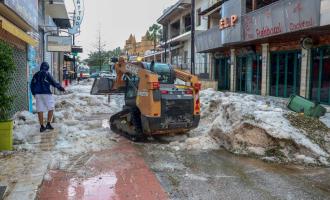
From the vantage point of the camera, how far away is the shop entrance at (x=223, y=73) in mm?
25672

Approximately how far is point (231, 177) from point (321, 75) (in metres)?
10.9

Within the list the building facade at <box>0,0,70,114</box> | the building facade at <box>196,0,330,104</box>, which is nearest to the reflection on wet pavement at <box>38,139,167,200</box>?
the building facade at <box>0,0,70,114</box>

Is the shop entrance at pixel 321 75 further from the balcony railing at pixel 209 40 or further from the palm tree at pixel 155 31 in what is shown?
the palm tree at pixel 155 31

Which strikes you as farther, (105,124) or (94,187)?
(105,124)

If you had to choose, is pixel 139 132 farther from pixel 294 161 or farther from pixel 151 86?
pixel 294 161

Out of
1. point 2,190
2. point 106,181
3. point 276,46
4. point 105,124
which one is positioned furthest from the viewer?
point 276,46

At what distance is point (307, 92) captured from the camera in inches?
633

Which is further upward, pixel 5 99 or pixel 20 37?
pixel 20 37

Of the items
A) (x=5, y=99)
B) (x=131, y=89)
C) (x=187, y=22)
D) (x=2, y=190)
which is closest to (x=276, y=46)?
(x=131, y=89)

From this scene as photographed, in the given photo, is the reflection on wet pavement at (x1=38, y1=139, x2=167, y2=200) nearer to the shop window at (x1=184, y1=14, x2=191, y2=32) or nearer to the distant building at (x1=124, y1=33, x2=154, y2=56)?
the shop window at (x1=184, y1=14, x2=191, y2=32)

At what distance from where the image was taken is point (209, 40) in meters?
24.1

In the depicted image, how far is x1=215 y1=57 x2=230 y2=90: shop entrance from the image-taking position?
25.7 m

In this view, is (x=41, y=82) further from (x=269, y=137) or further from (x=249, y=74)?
(x=249, y=74)

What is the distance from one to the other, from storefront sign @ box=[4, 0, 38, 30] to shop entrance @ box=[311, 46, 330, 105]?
36.8 feet
